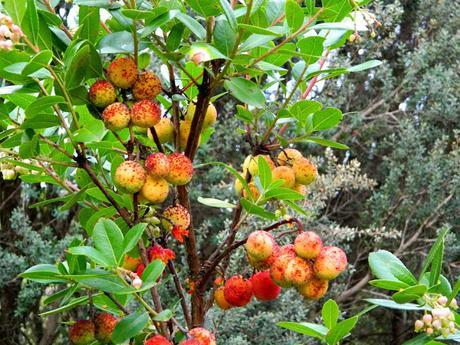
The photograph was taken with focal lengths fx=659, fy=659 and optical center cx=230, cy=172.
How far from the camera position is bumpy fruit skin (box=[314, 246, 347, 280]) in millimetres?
771

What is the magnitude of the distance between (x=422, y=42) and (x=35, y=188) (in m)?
1.71

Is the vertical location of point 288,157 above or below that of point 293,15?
below

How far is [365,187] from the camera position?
231 cm

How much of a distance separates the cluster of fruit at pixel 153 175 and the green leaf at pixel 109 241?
0.05m

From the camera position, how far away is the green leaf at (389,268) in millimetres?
767

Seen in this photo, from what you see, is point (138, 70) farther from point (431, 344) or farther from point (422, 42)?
point (422, 42)

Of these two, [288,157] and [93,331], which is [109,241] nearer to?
[93,331]

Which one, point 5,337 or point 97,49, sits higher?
point 97,49

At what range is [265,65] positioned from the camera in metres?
0.77

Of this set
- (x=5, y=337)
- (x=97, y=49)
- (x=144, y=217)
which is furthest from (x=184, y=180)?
(x=5, y=337)

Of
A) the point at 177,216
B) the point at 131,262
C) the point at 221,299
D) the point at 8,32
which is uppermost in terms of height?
the point at 8,32

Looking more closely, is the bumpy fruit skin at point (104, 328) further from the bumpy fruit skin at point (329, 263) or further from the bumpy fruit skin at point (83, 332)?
the bumpy fruit skin at point (329, 263)

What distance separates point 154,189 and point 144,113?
8 cm

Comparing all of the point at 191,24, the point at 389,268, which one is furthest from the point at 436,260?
the point at 191,24
